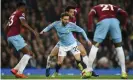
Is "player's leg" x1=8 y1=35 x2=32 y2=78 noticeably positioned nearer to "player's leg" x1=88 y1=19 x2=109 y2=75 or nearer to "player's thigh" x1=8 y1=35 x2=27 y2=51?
"player's thigh" x1=8 y1=35 x2=27 y2=51

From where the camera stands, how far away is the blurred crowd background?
2245 cm

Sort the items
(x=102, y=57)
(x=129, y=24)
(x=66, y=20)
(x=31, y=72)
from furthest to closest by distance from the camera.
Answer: (x=129, y=24) → (x=102, y=57) → (x=31, y=72) → (x=66, y=20)

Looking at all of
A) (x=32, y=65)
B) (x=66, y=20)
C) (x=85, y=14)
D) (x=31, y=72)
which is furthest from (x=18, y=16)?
(x=85, y=14)

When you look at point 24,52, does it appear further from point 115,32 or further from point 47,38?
point 47,38

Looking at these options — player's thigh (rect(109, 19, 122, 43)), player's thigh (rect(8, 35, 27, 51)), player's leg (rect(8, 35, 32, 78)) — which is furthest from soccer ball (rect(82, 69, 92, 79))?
player's thigh (rect(8, 35, 27, 51))

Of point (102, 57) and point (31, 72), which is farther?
point (102, 57)

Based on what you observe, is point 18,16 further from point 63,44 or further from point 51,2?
point 51,2

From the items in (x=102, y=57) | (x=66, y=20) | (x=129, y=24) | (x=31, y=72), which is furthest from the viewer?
(x=129, y=24)

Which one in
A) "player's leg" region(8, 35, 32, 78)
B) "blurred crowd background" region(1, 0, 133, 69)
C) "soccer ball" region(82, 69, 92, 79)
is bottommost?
"blurred crowd background" region(1, 0, 133, 69)

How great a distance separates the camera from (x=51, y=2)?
82.8ft

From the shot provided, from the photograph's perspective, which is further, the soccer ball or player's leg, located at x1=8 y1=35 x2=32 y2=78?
player's leg, located at x1=8 y1=35 x2=32 y2=78

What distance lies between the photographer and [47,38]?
2336 centimetres

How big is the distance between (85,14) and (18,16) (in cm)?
785

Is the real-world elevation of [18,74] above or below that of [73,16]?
below
